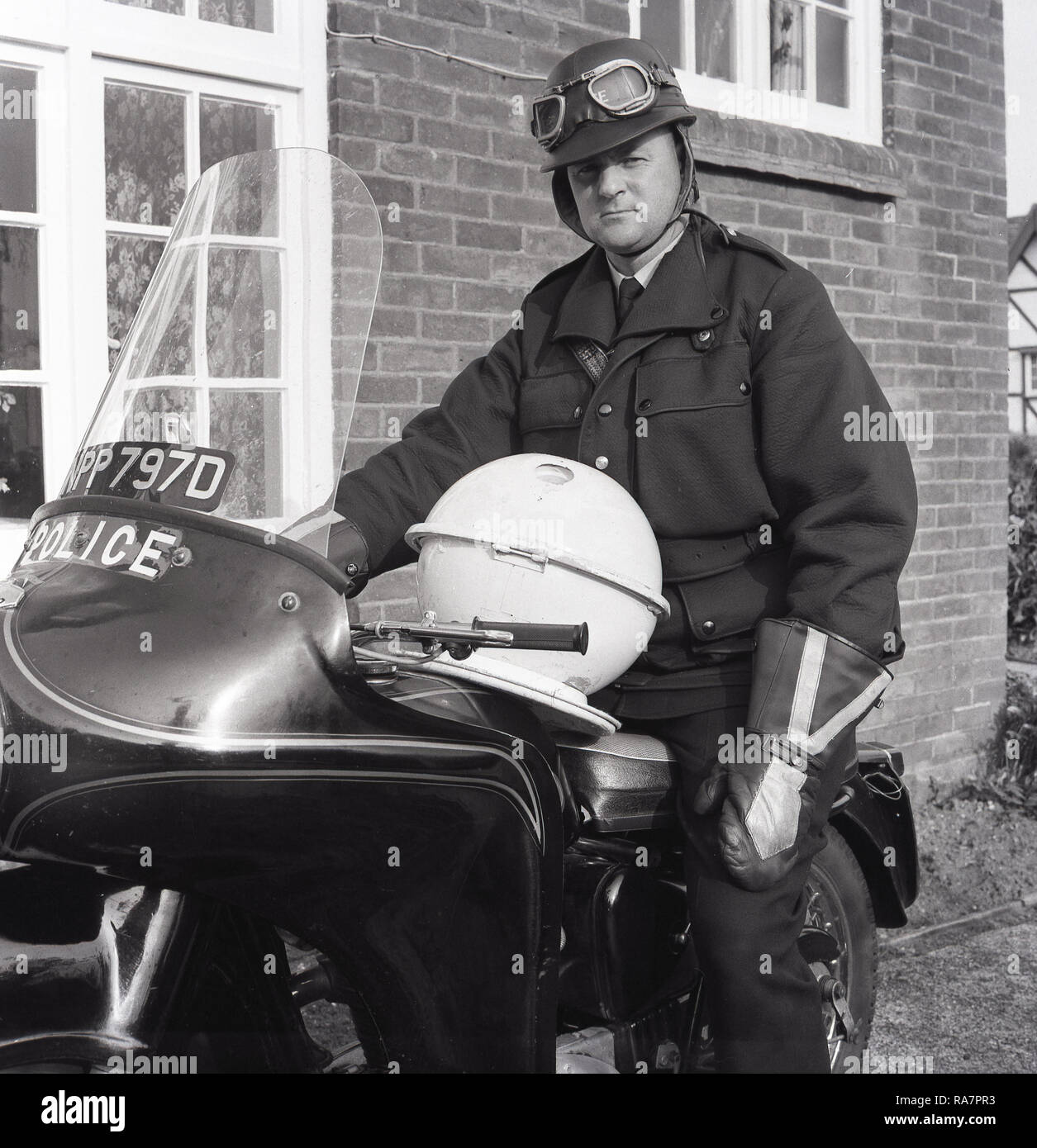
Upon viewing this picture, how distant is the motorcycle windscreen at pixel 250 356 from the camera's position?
195cm

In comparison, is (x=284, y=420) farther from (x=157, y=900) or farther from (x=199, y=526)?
(x=157, y=900)

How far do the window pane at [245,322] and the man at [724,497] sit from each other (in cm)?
61

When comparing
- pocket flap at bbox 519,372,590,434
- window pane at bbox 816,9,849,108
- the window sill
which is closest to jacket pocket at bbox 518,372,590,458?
pocket flap at bbox 519,372,590,434

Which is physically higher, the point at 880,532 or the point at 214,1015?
the point at 880,532

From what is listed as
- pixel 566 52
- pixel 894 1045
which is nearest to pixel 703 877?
pixel 894 1045

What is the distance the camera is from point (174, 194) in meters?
4.36

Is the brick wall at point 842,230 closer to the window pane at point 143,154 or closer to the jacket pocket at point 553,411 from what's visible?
the window pane at point 143,154

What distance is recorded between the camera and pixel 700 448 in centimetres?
252

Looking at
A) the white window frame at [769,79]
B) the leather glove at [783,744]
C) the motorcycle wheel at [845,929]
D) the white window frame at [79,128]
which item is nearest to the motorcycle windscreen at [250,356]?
the leather glove at [783,744]

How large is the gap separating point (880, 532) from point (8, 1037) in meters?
1.58

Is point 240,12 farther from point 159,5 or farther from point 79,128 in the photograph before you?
point 79,128

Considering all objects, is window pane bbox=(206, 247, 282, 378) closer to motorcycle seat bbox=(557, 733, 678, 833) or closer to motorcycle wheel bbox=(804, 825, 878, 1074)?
motorcycle seat bbox=(557, 733, 678, 833)

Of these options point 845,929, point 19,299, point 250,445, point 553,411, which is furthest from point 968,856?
point 250,445

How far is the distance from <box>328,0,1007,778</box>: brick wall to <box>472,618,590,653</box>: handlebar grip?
2.65 meters
